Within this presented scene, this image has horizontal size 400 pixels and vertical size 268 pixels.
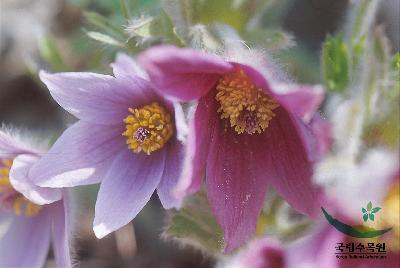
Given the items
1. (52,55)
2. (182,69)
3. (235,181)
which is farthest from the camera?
(52,55)

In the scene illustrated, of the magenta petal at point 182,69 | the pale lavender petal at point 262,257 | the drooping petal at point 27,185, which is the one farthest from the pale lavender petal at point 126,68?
the pale lavender petal at point 262,257

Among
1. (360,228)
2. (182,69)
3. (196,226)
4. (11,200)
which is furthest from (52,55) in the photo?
(360,228)

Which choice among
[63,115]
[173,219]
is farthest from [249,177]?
[63,115]

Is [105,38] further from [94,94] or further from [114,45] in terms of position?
[94,94]

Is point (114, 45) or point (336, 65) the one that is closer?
point (336, 65)

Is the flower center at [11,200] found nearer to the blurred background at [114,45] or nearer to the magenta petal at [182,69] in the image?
the blurred background at [114,45]
